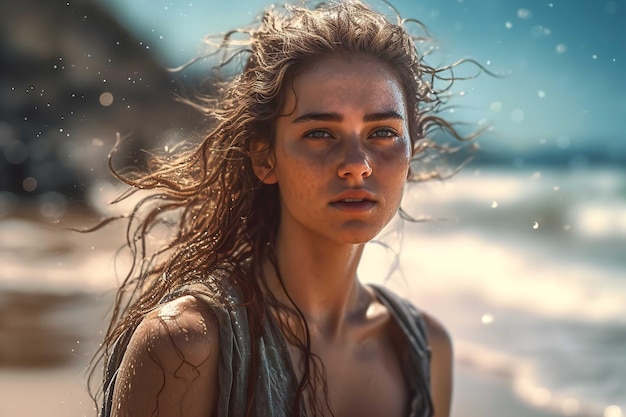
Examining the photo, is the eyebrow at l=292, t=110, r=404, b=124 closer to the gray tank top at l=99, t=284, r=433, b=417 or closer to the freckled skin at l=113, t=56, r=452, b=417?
the freckled skin at l=113, t=56, r=452, b=417

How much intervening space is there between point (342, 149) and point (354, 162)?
0.06 meters

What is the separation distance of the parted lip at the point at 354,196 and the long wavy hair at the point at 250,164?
0.28m

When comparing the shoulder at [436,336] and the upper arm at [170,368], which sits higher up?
the shoulder at [436,336]

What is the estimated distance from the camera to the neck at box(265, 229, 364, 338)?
2.49 m

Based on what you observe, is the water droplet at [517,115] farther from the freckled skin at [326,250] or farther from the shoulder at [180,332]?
the shoulder at [180,332]

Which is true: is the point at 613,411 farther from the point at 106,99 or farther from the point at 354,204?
the point at 106,99

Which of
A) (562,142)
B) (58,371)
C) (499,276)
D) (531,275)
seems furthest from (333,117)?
(562,142)

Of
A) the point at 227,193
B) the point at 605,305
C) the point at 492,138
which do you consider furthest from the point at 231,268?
the point at 492,138

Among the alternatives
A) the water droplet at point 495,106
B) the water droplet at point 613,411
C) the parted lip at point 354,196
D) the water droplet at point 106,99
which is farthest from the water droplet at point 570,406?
the water droplet at point 106,99

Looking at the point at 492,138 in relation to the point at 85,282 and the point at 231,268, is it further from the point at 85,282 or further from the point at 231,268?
the point at 231,268

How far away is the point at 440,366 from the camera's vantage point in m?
2.92

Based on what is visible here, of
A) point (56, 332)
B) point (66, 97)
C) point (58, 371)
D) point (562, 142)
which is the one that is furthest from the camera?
point (562, 142)

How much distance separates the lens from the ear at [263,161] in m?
2.49

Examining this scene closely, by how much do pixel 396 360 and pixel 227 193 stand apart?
744 mm
